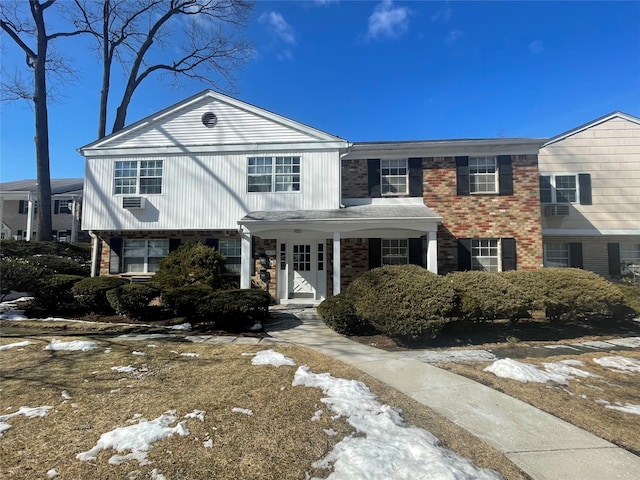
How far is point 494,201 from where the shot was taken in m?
12.0

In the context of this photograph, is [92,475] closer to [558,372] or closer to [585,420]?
[585,420]

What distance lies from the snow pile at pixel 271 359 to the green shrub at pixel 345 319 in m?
2.04

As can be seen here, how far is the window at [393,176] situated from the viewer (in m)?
12.5

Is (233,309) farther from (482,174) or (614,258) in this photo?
(614,258)

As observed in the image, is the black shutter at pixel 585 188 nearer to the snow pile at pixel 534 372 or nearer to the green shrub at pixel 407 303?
the green shrub at pixel 407 303

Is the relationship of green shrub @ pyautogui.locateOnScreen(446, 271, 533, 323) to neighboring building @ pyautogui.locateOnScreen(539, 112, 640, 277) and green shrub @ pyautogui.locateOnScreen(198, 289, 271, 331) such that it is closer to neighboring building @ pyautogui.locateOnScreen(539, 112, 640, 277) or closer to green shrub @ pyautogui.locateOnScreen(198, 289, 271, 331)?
green shrub @ pyautogui.locateOnScreen(198, 289, 271, 331)

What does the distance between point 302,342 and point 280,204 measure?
20.9 feet

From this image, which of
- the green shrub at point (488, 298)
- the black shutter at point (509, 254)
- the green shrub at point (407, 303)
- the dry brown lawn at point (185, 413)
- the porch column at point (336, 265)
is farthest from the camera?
the black shutter at point (509, 254)

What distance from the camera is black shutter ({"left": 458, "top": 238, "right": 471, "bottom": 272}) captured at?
A: 11766 millimetres

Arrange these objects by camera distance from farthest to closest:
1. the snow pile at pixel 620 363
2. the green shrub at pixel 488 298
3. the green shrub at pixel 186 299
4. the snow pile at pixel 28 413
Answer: the green shrub at pixel 186 299 → the green shrub at pixel 488 298 → the snow pile at pixel 620 363 → the snow pile at pixel 28 413

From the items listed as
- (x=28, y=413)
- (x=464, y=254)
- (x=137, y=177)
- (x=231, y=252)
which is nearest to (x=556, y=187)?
(x=464, y=254)

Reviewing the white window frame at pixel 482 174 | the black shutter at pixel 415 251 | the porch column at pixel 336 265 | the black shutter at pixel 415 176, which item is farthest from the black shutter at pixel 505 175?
the porch column at pixel 336 265

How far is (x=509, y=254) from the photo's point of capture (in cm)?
1176

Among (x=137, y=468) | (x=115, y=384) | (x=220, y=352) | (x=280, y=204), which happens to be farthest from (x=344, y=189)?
(x=137, y=468)
